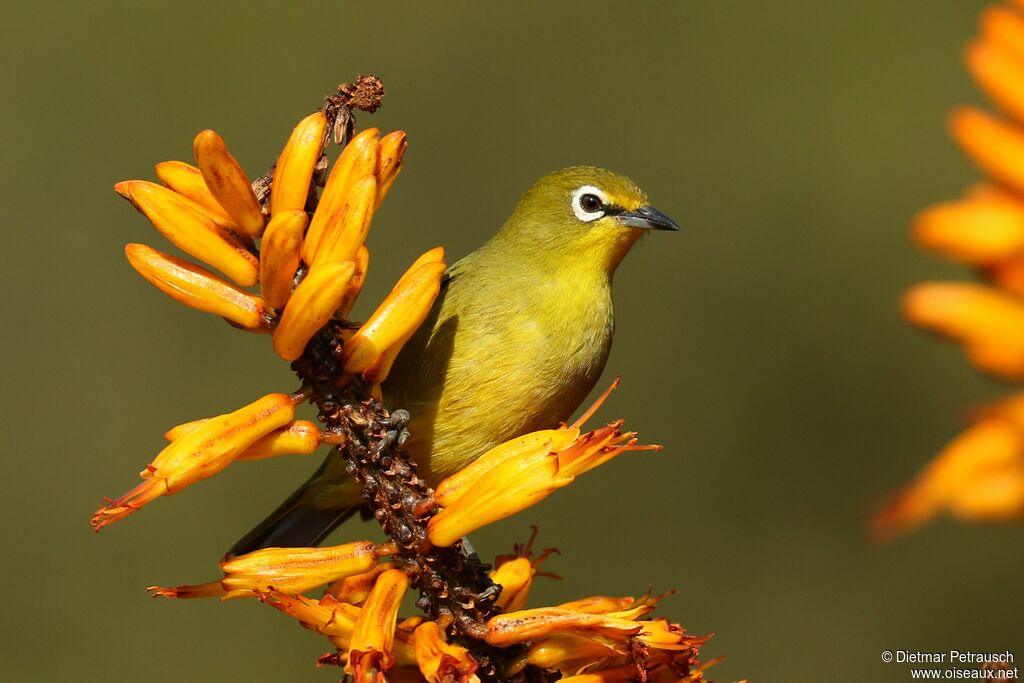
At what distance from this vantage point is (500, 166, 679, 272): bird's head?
559 cm

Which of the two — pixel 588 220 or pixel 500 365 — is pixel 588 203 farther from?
pixel 500 365

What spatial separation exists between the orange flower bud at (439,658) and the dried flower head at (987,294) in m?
1.31

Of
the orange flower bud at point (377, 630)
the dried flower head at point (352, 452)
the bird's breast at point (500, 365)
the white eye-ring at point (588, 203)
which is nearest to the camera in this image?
the orange flower bud at point (377, 630)

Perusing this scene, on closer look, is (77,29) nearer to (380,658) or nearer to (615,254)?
(615,254)

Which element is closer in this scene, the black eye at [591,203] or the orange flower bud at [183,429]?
the orange flower bud at [183,429]

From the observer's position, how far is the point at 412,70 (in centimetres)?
1030

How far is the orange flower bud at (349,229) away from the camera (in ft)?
8.61

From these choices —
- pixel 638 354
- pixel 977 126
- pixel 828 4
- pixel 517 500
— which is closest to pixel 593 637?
pixel 517 500

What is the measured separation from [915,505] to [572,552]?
23.8 ft

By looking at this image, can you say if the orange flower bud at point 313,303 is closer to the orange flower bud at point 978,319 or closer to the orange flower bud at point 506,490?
the orange flower bud at point 506,490

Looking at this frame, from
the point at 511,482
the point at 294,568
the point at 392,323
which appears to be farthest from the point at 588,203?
the point at 294,568

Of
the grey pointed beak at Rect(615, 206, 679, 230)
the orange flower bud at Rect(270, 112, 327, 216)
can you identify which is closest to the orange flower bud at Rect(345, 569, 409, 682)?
the orange flower bud at Rect(270, 112, 327, 216)

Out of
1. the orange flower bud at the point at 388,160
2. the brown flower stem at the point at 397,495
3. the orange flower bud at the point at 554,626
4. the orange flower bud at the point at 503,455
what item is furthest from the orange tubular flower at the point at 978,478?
the orange flower bud at the point at 388,160

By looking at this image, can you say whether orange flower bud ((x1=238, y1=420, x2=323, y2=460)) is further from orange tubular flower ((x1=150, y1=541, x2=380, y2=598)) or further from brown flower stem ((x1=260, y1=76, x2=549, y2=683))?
orange tubular flower ((x1=150, y1=541, x2=380, y2=598))
